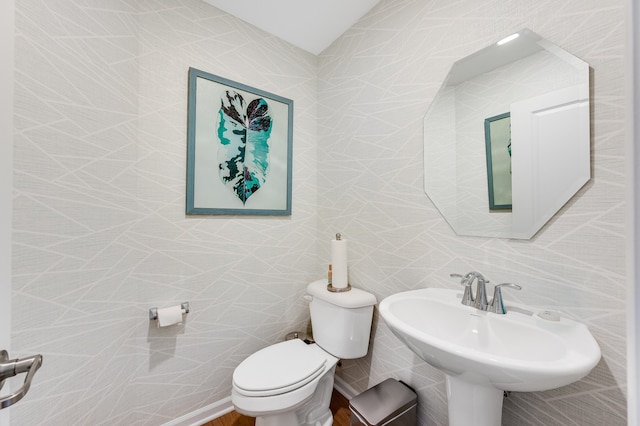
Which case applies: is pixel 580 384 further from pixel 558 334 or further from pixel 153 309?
pixel 153 309

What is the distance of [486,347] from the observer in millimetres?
892

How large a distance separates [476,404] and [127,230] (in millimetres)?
1550

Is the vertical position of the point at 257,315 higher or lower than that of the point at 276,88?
lower

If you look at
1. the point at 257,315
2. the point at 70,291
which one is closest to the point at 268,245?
the point at 257,315

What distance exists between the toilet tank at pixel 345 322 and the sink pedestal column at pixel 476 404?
561 millimetres

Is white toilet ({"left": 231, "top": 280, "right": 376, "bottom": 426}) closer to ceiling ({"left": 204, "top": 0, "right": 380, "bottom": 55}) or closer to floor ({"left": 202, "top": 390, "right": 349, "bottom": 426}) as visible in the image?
floor ({"left": 202, "top": 390, "right": 349, "bottom": 426})

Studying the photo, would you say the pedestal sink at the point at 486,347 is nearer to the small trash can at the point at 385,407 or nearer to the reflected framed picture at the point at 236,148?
the small trash can at the point at 385,407

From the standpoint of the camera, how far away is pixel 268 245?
1.65 m

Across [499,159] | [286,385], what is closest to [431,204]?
[499,159]

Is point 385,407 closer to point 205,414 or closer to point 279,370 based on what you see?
point 279,370

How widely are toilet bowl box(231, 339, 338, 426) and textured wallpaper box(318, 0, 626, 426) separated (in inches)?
12.6

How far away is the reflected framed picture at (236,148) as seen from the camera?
1398mm

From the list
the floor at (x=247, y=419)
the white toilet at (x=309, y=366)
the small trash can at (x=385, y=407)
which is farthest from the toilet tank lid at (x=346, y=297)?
the floor at (x=247, y=419)

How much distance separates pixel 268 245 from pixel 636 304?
1534 mm
